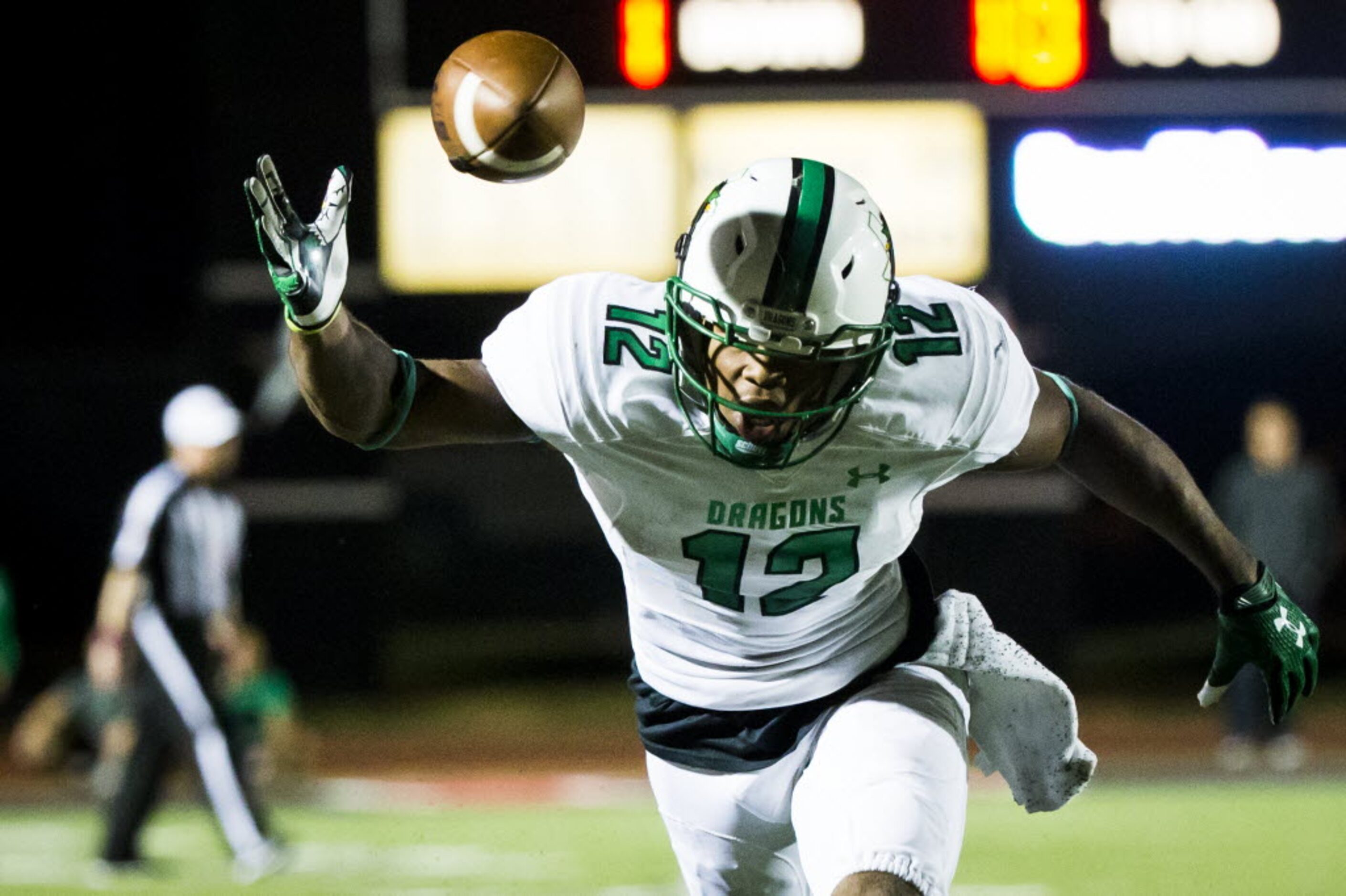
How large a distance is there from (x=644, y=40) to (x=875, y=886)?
6081mm

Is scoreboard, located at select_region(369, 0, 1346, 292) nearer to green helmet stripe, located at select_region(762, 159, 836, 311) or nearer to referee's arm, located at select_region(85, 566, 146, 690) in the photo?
referee's arm, located at select_region(85, 566, 146, 690)

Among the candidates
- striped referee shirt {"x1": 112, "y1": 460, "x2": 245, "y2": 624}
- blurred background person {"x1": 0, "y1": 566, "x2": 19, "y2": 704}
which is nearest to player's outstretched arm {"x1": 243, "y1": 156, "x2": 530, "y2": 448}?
striped referee shirt {"x1": 112, "y1": 460, "x2": 245, "y2": 624}

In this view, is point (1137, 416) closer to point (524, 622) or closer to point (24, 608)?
point (524, 622)

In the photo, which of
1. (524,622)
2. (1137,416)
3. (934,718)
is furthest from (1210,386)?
(934,718)

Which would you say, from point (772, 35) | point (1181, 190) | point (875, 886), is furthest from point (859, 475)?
point (1181, 190)

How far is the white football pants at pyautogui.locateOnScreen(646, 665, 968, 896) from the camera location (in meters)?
2.59

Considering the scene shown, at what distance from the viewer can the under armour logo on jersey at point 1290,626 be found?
3035mm

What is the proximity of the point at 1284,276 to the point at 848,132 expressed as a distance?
265cm

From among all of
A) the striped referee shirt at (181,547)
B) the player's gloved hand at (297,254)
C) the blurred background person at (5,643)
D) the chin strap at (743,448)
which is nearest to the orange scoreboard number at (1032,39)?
the striped referee shirt at (181,547)

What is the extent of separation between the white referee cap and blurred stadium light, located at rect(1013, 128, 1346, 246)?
423 centimetres

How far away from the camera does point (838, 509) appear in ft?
9.13

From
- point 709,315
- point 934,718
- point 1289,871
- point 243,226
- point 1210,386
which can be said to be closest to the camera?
point 709,315

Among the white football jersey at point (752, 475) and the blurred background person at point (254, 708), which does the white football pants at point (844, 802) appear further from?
the blurred background person at point (254, 708)

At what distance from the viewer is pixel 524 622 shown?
15.4 m
